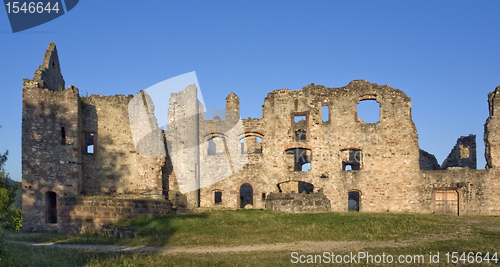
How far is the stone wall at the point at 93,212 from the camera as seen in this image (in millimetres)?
21438

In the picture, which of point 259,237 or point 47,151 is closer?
point 259,237

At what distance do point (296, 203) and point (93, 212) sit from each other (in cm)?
1031

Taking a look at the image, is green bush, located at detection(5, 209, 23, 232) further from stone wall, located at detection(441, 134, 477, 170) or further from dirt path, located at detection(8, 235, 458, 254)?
stone wall, located at detection(441, 134, 477, 170)

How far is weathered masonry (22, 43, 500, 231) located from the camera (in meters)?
24.7

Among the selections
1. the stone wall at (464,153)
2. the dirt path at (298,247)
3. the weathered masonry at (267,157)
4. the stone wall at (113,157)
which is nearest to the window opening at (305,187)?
the weathered masonry at (267,157)

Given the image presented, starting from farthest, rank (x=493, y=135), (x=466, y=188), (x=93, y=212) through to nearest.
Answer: (x=493, y=135), (x=466, y=188), (x=93, y=212)

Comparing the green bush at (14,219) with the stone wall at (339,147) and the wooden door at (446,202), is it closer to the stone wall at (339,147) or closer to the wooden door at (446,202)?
the stone wall at (339,147)

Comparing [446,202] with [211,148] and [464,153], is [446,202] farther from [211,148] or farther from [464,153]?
[211,148]

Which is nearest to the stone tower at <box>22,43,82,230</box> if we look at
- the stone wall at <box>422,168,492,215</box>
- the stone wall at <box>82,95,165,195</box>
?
the stone wall at <box>82,95,165,195</box>

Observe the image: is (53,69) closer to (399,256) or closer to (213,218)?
(213,218)

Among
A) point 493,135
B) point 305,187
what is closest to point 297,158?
point 305,187

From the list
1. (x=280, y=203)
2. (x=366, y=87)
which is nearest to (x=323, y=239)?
(x=280, y=203)

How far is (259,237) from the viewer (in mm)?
17828

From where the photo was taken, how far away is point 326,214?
22.6m
